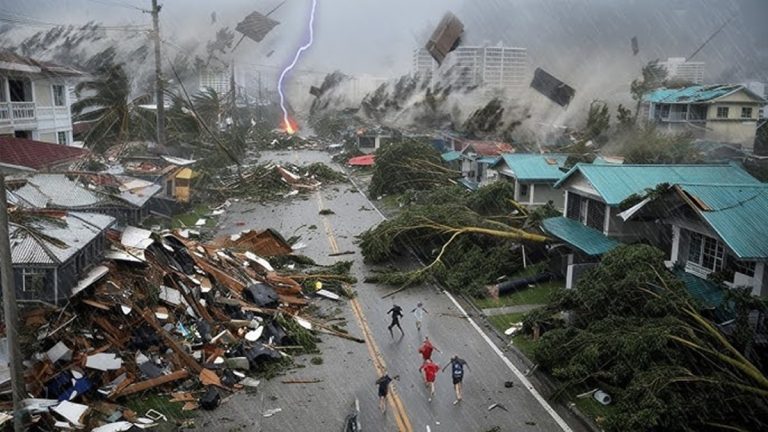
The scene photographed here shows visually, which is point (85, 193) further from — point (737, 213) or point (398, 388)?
Result: point (737, 213)

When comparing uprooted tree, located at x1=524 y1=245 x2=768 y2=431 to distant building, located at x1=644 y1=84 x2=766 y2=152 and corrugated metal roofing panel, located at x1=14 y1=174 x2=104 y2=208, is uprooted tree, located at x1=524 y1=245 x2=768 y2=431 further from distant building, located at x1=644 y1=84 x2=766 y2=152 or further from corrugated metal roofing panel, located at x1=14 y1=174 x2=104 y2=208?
distant building, located at x1=644 y1=84 x2=766 y2=152

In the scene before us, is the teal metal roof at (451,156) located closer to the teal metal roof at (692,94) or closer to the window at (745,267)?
the teal metal roof at (692,94)

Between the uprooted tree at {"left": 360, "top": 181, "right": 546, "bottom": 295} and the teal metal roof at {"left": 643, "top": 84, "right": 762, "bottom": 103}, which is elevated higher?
the teal metal roof at {"left": 643, "top": 84, "right": 762, "bottom": 103}

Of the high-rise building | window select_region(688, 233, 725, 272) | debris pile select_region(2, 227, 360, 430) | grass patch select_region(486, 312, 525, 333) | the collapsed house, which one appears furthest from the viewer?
the high-rise building

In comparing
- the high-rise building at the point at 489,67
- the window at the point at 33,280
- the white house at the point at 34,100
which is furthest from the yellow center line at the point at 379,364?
the high-rise building at the point at 489,67

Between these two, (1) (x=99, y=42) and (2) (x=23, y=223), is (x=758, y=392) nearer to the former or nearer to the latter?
(2) (x=23, y=223)

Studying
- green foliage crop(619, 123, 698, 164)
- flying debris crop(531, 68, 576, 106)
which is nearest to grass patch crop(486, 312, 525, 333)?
green foliage crop(619, 123, 698, 164)
